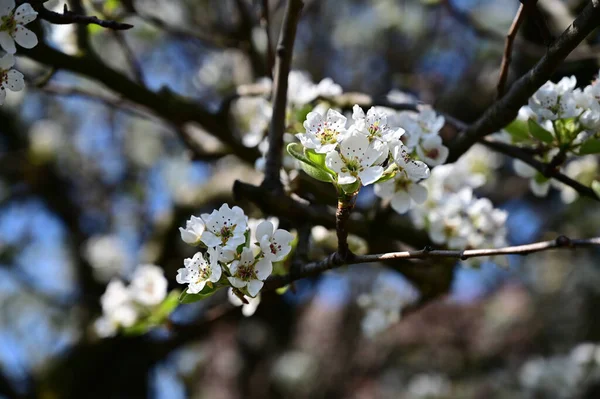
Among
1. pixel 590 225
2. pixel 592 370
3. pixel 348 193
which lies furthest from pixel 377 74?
pixel 348 193

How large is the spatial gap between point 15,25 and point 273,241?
25.7 inches

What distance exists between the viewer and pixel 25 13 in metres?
1.04

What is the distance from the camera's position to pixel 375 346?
608cm

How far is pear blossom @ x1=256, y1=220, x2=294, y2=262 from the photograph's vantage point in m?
1.06

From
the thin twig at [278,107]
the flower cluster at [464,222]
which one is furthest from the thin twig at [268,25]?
the flower cluster at [464,222]

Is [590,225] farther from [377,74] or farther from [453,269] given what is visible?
[453,269]

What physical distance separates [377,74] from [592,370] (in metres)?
2.92

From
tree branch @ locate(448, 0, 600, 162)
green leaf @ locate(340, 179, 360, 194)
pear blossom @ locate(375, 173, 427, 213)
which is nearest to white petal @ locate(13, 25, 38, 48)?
green leaf @ locate(340, 179, 360, 194)

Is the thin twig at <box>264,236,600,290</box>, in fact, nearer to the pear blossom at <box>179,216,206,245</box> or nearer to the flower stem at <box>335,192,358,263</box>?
the flower stem at <box>335,192,358,263</box>

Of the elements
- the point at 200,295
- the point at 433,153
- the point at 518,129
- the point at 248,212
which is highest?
the point at 518,129

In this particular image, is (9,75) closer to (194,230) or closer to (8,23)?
(8,23)

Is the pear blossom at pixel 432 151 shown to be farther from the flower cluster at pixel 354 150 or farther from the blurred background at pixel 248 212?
the blurred background at pixel 248 212

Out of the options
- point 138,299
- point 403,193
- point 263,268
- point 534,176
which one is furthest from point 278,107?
point 138,299

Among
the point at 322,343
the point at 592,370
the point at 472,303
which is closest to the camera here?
the point at 592,370
